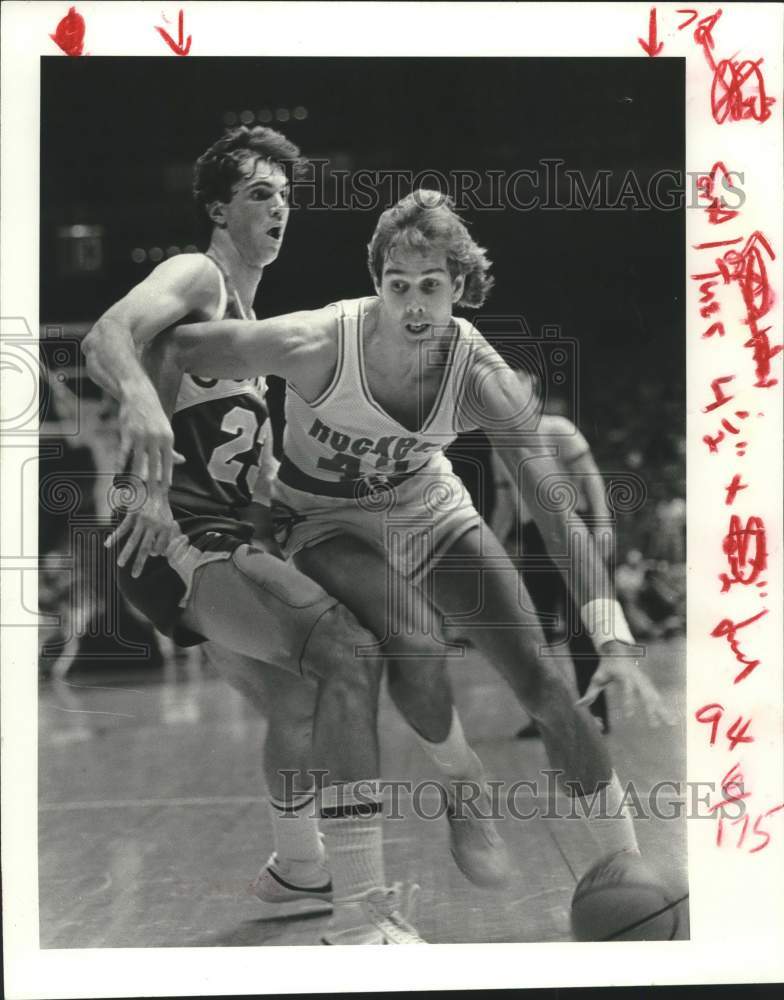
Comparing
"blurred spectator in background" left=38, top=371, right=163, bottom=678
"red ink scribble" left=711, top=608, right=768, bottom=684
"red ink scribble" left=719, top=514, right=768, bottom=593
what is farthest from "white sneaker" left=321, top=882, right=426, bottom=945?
"red ink scribble" left=719, top=514, right=768, bottom=593

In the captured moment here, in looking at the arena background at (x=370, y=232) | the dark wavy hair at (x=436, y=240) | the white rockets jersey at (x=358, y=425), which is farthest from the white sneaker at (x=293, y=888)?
the dark wavy hair at (x=436, y=240)

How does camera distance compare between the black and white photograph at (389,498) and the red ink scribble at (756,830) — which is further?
the red ink scribble at (756,830)

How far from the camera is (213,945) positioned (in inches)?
158

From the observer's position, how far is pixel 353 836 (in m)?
4.00

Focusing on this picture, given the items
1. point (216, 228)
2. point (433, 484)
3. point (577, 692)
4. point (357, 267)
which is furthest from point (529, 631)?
point (216, 228)

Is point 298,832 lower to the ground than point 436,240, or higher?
lower

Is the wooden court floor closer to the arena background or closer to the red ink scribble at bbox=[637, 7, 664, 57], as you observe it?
the arena background

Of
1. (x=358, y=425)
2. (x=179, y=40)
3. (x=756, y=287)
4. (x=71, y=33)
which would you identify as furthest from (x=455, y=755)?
(x=71, y=33)

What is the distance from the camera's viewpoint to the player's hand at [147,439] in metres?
3.94

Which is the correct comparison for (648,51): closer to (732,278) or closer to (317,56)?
(732,278)

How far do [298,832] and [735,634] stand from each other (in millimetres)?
1468

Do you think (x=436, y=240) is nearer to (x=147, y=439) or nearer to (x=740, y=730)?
(x=147, y=439)
